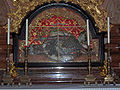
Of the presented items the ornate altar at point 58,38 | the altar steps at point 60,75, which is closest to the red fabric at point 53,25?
the ornate altar at point 58,38

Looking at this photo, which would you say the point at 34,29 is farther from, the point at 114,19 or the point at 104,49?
the point at 114,19

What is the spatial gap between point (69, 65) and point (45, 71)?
2.09 ft

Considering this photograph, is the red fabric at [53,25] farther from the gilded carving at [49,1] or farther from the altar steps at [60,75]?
the altar steps at [60,75]

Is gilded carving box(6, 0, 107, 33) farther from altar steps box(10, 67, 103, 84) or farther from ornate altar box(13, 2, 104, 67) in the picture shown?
altar steps box(10, 67, 103, 84)

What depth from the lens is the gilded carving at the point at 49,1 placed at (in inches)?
210

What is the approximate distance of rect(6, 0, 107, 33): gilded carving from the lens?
534 centimetres

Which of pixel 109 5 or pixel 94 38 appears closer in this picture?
pixel 94 38

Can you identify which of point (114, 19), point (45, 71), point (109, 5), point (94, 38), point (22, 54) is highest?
point (109, 5)

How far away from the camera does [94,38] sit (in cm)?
545

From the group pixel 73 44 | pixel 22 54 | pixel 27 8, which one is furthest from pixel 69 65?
pixel 27 8

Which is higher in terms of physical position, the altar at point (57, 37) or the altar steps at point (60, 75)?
the altar at point (57, 37)

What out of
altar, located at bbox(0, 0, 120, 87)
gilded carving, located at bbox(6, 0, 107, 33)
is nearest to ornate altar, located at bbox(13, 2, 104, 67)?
altar, located at bbox(0, 0, 120, 87)

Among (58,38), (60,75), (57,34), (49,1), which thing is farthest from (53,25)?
(60,75)

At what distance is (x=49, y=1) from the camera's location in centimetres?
548
